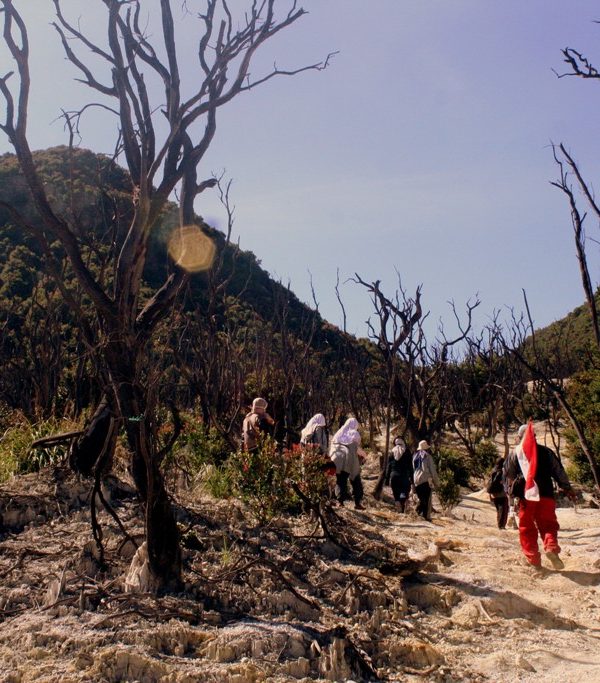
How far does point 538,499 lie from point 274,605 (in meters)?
2.88

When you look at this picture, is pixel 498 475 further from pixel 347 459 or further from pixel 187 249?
pixel 187 249

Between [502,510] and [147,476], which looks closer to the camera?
[147,476]

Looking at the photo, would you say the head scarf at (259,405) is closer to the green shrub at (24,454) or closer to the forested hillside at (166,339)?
the forested hillside at (166,339)

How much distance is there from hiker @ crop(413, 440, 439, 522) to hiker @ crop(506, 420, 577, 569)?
3722mm

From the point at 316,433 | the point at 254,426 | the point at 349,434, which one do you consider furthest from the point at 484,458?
the point at 254,426

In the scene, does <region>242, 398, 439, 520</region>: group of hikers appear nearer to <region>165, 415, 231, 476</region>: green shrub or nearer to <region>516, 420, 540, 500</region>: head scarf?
<region>165, 415, 231, 476</region>: green shrub

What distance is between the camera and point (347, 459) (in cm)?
941

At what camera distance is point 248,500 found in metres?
6.59

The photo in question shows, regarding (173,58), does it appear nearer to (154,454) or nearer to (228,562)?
(154,454)

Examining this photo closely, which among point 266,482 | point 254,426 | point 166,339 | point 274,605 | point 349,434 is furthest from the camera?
point 349,434

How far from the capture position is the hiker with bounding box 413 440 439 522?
10.3 metres

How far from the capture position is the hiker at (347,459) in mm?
9406

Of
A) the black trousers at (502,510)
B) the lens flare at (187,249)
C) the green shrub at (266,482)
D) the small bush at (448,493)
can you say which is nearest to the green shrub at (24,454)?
the green shrub at (266,482)

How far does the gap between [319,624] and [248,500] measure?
221cm
